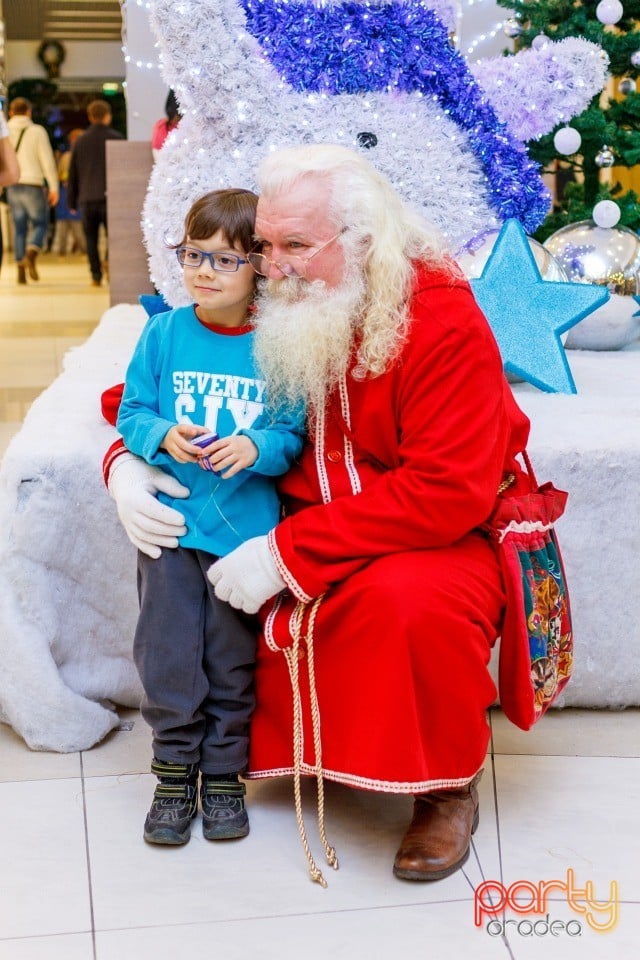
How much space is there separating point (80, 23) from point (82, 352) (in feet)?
53.8

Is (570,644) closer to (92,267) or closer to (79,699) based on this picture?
(79,699)

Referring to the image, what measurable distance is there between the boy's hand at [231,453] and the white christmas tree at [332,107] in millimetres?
1027

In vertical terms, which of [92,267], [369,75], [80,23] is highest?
[369,75]

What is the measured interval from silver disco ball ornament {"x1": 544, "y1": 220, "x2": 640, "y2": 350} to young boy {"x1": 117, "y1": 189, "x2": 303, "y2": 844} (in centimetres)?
174

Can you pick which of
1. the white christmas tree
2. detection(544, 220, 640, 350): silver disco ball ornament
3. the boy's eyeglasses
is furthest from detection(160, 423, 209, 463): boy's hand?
detection(544, 220, 640, 350): silver disco ball ornament

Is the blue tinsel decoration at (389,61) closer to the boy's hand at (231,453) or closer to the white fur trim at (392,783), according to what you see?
the boy's hand at (231,453)

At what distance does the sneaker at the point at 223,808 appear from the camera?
1864 mm

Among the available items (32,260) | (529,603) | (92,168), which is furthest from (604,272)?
(32,260)

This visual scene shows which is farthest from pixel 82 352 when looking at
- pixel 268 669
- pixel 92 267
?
pixel 92 267

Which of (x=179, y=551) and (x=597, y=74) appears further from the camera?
(x=597, y=74)

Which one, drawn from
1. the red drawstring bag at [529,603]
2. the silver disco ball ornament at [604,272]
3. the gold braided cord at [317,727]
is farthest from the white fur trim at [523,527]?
the silver disco ball ornament at [604,272]

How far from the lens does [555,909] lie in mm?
1688

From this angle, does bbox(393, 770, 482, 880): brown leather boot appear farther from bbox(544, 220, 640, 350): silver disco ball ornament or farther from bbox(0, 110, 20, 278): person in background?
bbox(0, 110, 20, 278): person in background

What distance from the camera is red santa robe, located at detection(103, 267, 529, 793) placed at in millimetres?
1703
